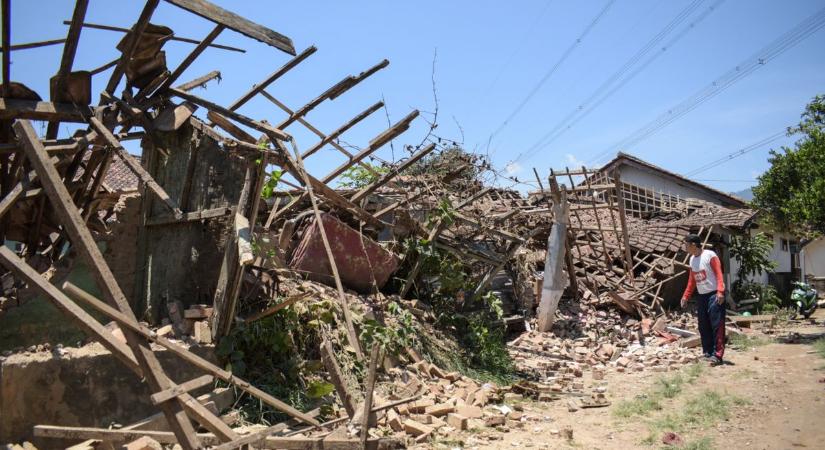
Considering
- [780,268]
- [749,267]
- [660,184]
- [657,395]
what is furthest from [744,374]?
[660,184]

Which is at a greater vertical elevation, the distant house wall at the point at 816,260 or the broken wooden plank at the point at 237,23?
the broken wooden plank at the point at 237,23

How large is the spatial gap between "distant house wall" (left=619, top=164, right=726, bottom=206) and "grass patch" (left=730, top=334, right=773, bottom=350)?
52.9 feet

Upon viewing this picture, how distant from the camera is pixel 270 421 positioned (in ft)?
18.2

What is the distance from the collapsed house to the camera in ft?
13.1

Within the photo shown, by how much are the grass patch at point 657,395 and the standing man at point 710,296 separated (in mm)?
425

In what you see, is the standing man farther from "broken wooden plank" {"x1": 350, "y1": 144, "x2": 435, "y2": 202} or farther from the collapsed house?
"broken wooden plank" {"x1": 350, "y1": 144, "x2": 435, "y2": 202}

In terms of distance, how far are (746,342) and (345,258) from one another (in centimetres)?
761

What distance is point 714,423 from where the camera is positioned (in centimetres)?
598

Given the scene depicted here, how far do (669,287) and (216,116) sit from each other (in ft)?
41.6

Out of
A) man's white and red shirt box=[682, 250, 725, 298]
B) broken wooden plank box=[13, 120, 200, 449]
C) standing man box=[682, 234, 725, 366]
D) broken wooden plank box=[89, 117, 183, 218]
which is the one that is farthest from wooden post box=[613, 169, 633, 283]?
broken wooden plank box=[13, 120, 200, 449]

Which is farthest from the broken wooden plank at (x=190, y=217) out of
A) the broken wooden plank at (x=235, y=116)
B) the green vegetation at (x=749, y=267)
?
the green vegetation at (x=749, y=267)

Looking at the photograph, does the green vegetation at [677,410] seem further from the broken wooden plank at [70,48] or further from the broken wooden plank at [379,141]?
the broken wooden plank at [70,48]

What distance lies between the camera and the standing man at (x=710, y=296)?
8.47 m

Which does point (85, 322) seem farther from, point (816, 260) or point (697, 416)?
point (816, 260)
